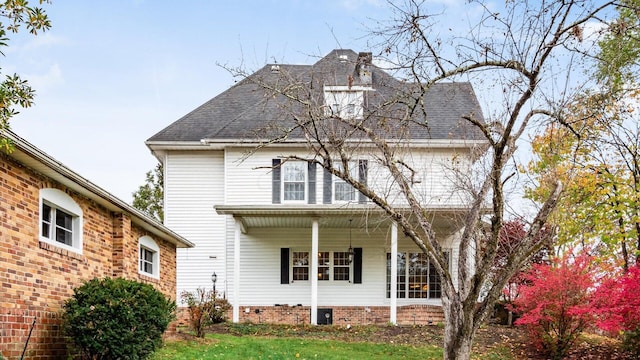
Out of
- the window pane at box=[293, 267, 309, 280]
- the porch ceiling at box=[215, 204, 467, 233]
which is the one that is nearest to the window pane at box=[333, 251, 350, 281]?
the window pane at box=[293, 267, 309, 280]

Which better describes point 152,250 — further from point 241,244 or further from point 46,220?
point 241,244

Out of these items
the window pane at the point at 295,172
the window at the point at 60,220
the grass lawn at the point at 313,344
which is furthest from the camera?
the window pane at the point at 295,172

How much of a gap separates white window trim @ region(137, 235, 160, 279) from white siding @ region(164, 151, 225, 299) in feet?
17.2

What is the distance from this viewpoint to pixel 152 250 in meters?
13.9

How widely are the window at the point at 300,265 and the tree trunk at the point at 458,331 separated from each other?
10962 mm

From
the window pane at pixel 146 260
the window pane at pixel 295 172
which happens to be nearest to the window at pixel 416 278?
the window pane at pixel 295 172

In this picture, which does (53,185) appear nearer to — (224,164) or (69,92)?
(69,92)

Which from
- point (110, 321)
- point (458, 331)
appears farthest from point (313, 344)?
point (110, 321)

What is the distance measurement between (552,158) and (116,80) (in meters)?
10.5

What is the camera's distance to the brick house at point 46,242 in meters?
7.64

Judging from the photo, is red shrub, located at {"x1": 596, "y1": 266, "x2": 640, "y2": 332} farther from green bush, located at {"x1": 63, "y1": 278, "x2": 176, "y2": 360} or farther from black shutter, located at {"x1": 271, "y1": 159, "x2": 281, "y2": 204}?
black shutter, located at {"x1": 271, "y1": 159, "x2": 281, "y2": 204}

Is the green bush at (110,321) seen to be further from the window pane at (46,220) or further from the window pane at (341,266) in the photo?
the window pane at (341,266)

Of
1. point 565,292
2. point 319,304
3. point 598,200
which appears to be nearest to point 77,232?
point 565,292

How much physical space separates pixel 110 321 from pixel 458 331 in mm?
5178
